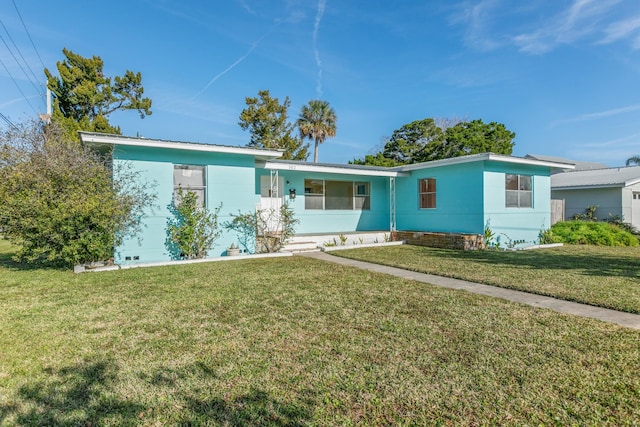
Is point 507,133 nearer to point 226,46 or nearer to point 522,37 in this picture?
point 522,37

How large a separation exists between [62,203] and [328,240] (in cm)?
803

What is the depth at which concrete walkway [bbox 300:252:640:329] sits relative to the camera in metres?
4.41

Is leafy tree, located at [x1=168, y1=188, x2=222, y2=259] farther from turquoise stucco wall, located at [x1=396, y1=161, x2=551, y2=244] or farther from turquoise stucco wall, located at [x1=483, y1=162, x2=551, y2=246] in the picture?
turquoise stucco wall, located at [x1=483, y1=162, x2=551, y2=246]

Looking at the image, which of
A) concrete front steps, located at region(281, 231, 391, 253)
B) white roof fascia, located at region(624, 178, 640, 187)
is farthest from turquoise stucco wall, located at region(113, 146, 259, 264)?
white roof fascia, located at region(624, 178, 640, 187)

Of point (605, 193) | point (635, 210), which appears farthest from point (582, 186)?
point (635, 210)

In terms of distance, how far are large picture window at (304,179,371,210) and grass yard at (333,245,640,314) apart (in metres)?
3.36

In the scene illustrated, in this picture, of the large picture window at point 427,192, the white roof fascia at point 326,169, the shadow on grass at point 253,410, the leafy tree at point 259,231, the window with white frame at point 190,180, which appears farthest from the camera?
the large picture window at point 427,192

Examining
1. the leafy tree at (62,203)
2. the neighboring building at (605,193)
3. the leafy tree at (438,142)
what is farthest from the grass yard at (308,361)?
the leafy tree at (438,142)

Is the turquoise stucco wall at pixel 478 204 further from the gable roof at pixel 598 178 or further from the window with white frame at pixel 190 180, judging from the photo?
the window with white frame at pixel 190 180

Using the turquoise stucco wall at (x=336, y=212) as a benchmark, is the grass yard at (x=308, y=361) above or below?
below

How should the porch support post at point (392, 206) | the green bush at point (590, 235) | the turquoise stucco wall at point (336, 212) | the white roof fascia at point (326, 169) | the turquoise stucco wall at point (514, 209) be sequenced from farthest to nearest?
the porch support post at point (392, 206)
the turquoise stucco wall at point (336, 212)
the green bush at point (590, 235)
the turquoise stucco wall at point (514, 209)
the white roof fascia at point (326, 169)

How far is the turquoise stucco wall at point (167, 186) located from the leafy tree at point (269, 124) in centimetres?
1709

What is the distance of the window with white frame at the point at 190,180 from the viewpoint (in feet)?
32.4

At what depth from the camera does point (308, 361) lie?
3.24 meters
